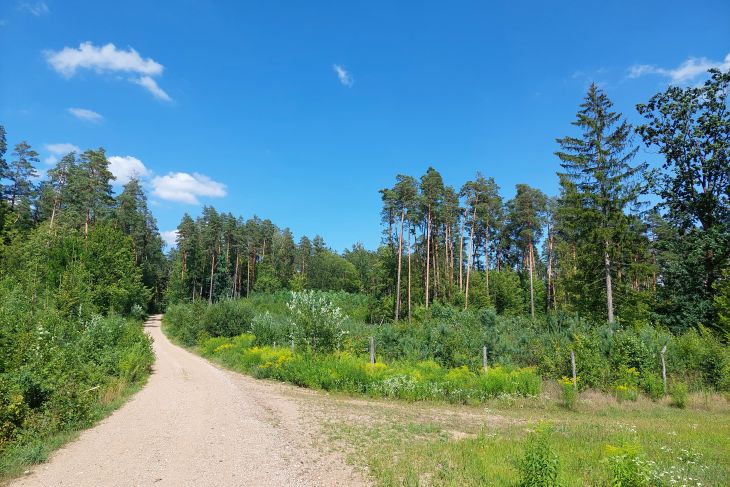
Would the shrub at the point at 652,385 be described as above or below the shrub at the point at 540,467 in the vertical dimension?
below

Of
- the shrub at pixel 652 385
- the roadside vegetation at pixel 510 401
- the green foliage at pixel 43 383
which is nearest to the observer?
the roadside vegetation at pixel 510 401

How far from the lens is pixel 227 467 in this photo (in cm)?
638

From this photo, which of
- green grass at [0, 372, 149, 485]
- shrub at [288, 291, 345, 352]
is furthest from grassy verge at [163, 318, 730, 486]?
green grass at [0, 372, 149, 485]

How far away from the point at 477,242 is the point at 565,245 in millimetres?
14133

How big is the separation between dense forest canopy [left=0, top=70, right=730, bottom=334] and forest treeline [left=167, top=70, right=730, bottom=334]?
123mm

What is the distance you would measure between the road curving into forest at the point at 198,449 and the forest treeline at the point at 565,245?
21001mm

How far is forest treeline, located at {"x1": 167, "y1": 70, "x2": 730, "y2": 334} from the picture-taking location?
2345 centimetres

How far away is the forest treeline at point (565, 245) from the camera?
23453mm

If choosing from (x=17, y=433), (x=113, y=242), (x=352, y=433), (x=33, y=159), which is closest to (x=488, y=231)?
(x=113, y=242)

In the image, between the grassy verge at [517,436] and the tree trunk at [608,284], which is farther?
the tree trunk at [608,284]

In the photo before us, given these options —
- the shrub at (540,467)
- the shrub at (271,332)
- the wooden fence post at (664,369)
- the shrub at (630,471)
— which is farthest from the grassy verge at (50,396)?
the wooden fence post at (664,369)

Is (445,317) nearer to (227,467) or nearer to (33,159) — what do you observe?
(227,467)

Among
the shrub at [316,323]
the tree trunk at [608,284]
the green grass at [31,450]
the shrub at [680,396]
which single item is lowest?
the shrub at [680,396]

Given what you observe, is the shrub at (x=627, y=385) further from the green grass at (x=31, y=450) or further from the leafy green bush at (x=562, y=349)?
the green grass at (x=31, y=450)
